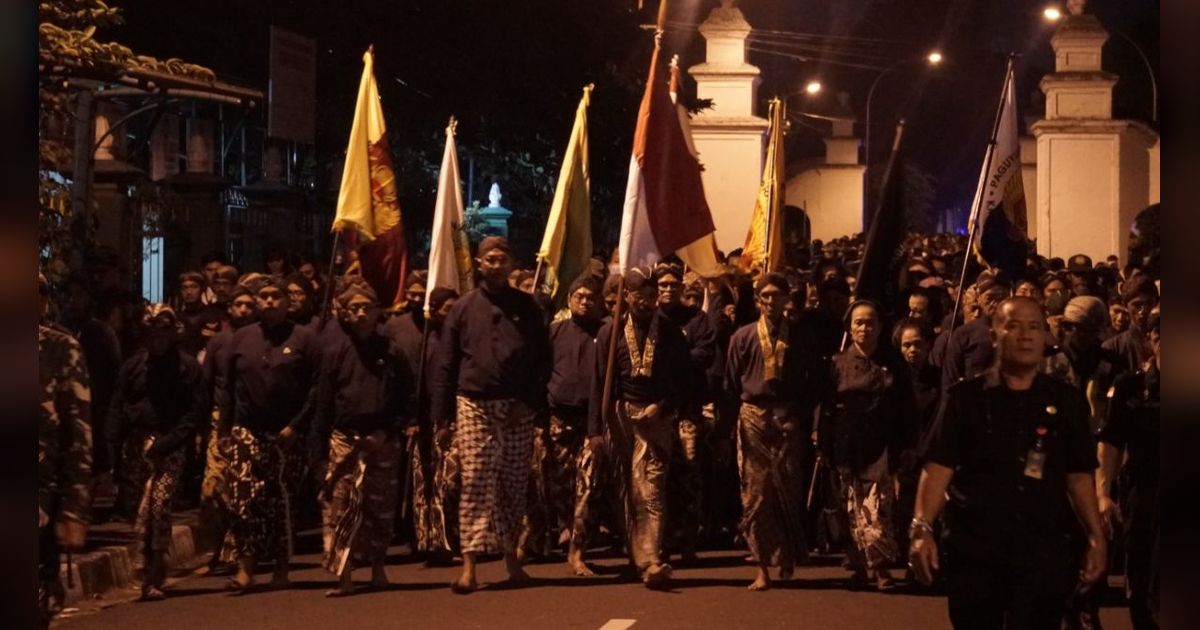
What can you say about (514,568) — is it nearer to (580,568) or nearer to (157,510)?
(580,568)

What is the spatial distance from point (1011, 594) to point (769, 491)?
550 cm

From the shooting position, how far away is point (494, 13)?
28.9 m

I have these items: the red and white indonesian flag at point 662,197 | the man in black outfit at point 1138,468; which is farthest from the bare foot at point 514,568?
the man in black outfit at point 1138,468

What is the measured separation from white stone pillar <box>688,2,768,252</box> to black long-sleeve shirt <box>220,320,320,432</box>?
68.0ft

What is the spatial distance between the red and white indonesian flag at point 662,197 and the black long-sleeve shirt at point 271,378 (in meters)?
2.34

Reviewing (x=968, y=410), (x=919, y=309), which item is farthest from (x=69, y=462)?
(x=919, y=309)

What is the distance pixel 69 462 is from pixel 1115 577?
8393mm

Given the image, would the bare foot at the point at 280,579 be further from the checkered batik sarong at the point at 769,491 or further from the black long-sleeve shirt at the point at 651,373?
the checkered batik sarong at the point at 769,491

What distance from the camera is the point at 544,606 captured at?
12719 millimetres

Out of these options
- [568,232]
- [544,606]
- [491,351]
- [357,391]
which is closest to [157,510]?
[357,391]

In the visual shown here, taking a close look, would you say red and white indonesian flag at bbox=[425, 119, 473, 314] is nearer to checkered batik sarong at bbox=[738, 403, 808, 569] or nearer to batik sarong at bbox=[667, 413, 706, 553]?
batik sarong at bbox=[667, 413, 706, 553]

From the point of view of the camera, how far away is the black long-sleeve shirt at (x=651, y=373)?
1392cm

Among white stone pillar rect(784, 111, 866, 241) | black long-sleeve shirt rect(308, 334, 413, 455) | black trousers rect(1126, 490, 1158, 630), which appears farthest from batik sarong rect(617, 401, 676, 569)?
white stone pillar rect(784, 111, 866, 241)

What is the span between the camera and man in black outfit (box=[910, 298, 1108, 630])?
823 centimetres
